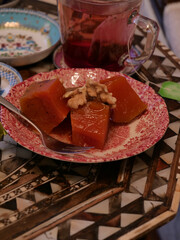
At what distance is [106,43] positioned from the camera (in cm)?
81

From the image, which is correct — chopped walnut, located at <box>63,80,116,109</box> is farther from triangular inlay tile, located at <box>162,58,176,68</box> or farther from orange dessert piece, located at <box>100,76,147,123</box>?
triangular inlay tile, located at <box>162,58,176,68</box>

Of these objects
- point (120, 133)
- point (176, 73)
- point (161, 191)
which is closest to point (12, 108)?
point (120, 133)

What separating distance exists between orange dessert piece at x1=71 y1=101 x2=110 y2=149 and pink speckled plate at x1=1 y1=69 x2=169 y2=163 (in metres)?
0.02

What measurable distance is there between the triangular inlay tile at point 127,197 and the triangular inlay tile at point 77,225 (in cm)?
7

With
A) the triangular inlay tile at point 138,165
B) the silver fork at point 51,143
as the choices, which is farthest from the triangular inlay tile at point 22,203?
the triangular inlay tile at point 138,165

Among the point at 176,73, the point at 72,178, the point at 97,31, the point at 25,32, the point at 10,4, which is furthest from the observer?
the point at 10,4

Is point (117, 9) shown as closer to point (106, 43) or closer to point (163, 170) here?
point (106, 43)

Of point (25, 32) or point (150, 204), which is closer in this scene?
point (150, 204)

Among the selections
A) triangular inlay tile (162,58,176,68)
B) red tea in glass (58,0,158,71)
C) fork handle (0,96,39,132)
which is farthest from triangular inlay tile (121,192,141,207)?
triangular inlay tile (162,58,176,68)

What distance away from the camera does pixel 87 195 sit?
562 millimetres

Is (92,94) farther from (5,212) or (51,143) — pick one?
(5,212)

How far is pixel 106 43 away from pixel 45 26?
1.09ft

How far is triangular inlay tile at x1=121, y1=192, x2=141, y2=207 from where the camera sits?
0.55 m

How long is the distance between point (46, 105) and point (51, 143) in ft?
0.24
